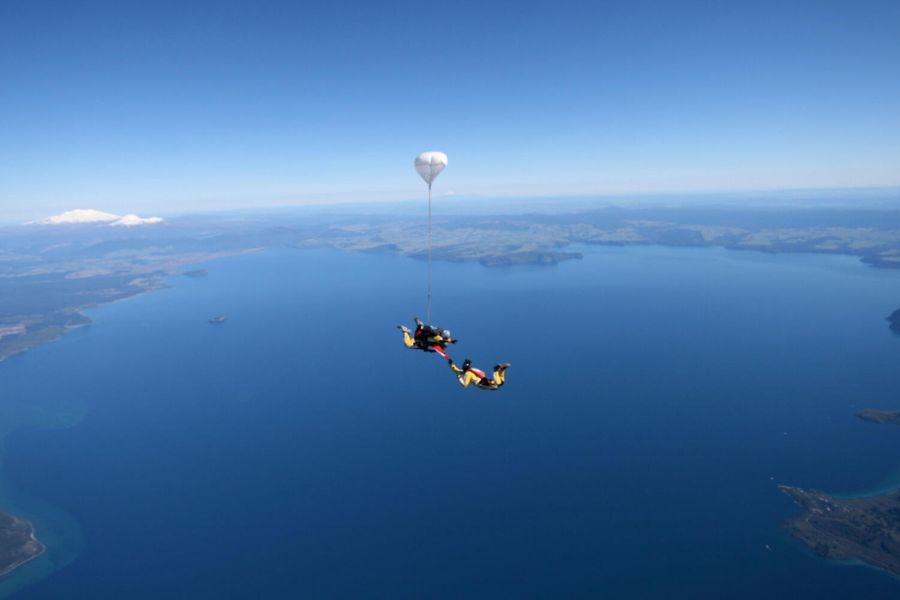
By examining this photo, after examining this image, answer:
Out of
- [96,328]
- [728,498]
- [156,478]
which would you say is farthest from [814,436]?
[96,328]

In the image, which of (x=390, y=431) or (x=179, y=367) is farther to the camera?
(x=179, y=367)

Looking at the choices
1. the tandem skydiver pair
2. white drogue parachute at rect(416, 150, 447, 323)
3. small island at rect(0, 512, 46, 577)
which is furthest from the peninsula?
small island at rect(0, 512, 46, 577)

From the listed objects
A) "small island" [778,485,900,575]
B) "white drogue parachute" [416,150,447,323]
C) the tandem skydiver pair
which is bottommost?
"small island" [778,485,900,575]

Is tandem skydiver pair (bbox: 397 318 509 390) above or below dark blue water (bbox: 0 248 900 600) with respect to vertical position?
above

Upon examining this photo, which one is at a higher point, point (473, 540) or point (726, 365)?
point (726, 365)

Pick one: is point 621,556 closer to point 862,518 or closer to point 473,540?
point 473,540

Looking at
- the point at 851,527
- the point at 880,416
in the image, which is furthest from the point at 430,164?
the point at 880,416

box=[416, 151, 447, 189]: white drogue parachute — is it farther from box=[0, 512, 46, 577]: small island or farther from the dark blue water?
box=[0, 512, 46, 577]: small island
